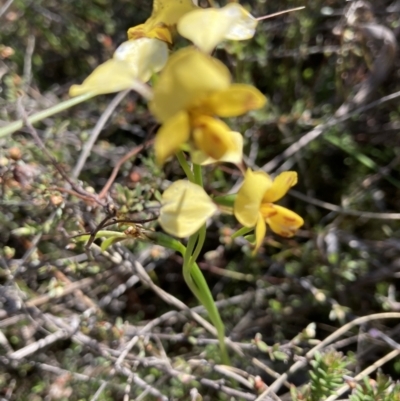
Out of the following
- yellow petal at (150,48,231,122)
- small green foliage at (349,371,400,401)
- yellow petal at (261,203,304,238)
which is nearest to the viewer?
yellow petal at (150,48,231,122)

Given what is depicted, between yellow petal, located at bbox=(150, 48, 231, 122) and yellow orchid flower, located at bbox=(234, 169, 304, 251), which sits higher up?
yellow petal, located at bbox=(150, 48, 231, 122)

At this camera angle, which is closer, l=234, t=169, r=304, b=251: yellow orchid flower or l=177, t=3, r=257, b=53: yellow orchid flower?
l=177, t=3, r=257, b=53: yellow orchid flower

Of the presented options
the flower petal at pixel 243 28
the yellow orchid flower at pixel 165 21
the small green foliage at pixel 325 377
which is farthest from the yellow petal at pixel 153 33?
the small green foliage at pixel 325 377

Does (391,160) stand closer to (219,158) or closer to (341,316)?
(341,316)

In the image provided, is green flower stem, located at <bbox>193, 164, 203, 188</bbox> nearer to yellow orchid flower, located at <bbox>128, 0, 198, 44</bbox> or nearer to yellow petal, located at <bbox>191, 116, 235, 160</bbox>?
yellow petal, located at <bbox>191, 116, 235, 160</bbox>

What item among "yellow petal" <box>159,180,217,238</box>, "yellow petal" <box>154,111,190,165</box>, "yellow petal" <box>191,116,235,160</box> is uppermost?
"yellow petal" <box>154,111,190,165</box>

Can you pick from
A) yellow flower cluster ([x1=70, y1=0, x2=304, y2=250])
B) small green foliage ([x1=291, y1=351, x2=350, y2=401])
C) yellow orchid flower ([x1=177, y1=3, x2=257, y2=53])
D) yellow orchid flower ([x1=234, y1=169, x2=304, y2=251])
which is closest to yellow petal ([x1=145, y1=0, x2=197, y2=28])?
yellow flower cluster ([x1=70, y1=0, x2=304, y2=250])

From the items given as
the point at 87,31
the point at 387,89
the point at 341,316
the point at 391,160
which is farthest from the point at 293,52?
the point at 341,316
